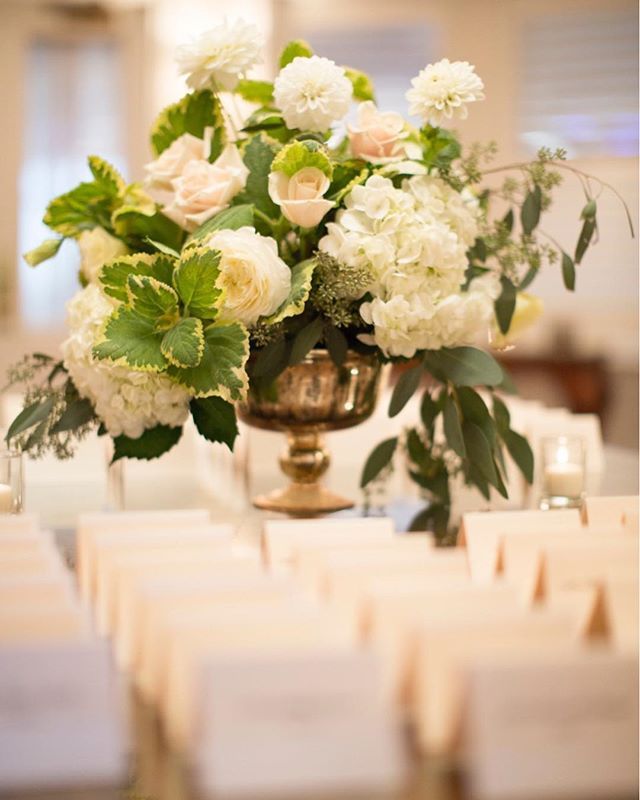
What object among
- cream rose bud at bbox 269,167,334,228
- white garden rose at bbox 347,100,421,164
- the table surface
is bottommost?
the table surface

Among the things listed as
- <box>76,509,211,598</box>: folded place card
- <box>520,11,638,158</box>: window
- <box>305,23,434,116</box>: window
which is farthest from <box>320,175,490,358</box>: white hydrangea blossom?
<box>305,23,434,116</box>: window

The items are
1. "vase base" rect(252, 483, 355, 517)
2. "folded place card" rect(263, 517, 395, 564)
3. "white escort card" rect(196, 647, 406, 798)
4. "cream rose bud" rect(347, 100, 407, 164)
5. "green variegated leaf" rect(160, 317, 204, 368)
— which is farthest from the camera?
"vase base" rect(252, 483, 355, 517)

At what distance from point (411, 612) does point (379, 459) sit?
85cm

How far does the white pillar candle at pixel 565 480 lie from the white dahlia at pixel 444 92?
478mm

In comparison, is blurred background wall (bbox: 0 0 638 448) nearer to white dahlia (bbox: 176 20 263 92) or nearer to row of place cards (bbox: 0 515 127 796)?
white dahlia (bbox: 176 20 263 92)

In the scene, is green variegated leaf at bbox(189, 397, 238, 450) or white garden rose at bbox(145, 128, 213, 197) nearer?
green variegated leaf at bbox(189, 397, 238, 450)

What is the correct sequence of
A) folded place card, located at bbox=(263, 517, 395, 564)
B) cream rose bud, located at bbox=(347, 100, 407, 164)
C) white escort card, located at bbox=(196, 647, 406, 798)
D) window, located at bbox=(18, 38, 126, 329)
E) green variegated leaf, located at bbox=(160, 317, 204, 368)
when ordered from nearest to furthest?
white escort card, located at bbox=(196, 647, 406, 798)
folded place card, located at bbox=(263, 517, 395, 564)
green variegated leaf, located at bbox=(160, 317, 204, 368)
cream rose bud, located at bbox=(347, 100, 407, 164)
window, located at bbox=(18, 38, 126, 329)

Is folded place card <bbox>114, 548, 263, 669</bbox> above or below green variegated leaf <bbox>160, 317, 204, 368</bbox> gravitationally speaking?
below

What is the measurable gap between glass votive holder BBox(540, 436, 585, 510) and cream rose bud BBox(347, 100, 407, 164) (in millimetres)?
431

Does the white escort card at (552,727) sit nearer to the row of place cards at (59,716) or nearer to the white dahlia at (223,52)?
the row of place cards at (59,716)

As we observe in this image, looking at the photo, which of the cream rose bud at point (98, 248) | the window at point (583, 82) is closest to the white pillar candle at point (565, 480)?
the cream rose bud at point (98, 248)

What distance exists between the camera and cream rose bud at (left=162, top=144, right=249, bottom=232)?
1.29 m

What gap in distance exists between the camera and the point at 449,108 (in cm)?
130

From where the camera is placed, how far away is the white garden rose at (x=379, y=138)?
1340 mm
